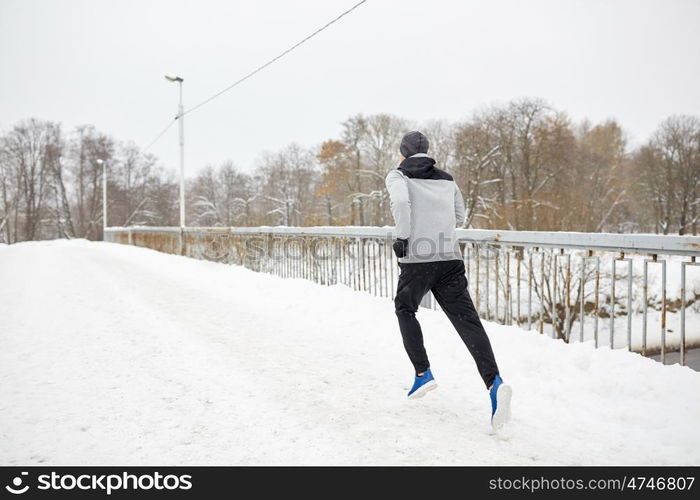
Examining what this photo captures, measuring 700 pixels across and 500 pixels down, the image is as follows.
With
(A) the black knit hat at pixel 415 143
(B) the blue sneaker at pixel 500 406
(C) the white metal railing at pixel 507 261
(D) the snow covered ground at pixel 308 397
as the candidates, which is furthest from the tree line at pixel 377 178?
(B) the blue sneaker at pixel 500 406

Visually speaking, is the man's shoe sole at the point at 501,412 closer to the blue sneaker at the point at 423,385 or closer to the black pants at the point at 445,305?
the black pants at the point at 445,305

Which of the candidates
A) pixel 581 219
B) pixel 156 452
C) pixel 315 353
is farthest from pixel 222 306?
pixel 581 219

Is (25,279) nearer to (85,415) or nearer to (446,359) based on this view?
(85,415)

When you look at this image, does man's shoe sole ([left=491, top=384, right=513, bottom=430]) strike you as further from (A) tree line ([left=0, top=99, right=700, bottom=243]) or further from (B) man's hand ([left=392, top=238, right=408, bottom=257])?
(A) tree line ([left=0, top=99, right=700, bottom=243])

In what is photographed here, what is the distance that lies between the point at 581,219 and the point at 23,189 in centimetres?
5441

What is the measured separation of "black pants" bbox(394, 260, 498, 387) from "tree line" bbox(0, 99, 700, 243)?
13121 mm

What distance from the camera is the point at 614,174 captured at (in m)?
45.2

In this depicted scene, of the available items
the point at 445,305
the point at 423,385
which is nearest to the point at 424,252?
the point at 445,305

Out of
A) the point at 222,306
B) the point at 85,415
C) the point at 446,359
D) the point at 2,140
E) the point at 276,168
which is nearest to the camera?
the point at 85,415

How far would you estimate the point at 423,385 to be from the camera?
134 inches

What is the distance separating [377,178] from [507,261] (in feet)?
123

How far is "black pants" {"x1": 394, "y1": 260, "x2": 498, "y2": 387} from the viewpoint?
3129mm

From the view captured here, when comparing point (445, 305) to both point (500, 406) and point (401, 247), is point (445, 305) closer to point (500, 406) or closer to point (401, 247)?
point (401, 247)

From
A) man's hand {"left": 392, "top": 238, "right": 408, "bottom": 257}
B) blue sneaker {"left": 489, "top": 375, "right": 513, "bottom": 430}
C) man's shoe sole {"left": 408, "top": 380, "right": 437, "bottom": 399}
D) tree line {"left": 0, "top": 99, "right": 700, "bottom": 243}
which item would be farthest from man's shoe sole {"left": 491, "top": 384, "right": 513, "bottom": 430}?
tree line {"left": 0, "top": 99, "right": 700, "bottom": 243}
